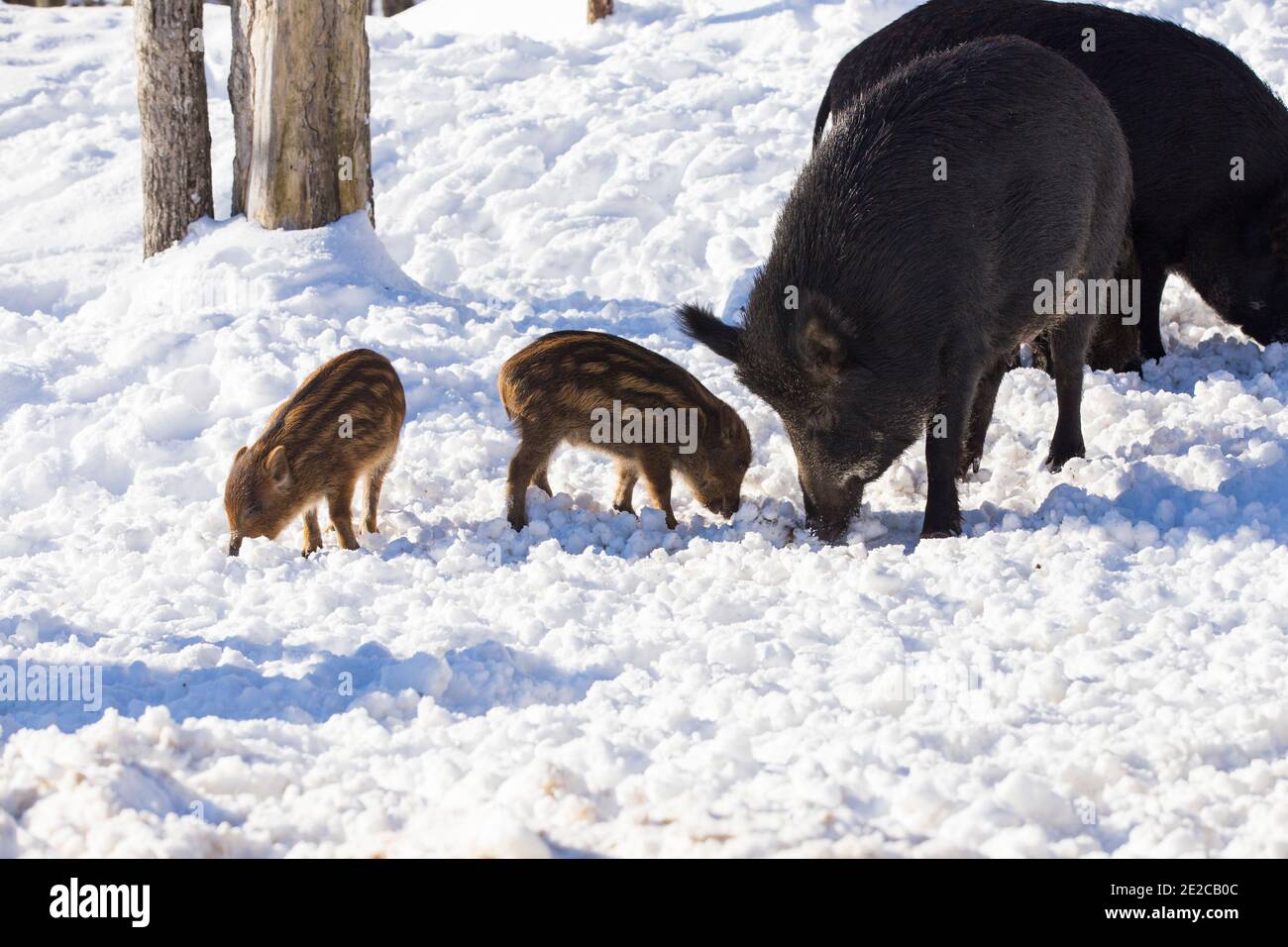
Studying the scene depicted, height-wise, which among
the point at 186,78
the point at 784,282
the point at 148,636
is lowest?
the point at 148,636

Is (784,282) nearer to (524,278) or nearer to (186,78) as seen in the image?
(524,278)

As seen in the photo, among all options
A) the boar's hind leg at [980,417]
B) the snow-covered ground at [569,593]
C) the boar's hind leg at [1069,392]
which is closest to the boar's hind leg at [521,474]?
the snow-covered ground at [569,593]

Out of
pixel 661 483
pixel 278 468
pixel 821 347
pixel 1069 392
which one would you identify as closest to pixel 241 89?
pixel 278 468

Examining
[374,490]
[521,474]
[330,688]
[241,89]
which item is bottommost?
[330,688]

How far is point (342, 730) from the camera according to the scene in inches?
150

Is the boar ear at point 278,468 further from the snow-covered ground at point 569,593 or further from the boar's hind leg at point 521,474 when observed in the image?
the boar's hind leg at point 521,474

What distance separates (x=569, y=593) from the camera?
4.78m

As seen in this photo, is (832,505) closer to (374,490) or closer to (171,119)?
(374,490)

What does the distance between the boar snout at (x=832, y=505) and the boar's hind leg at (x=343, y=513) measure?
1775 millimetres

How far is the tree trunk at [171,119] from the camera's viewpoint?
26.2ft

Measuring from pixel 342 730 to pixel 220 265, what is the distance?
4.52 meters

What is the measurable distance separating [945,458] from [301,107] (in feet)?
13.7

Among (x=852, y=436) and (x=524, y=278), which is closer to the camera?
(x=852, y=436)
